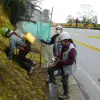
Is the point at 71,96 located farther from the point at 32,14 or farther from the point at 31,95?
the point at 32,14

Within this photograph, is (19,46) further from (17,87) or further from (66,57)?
(17,87)

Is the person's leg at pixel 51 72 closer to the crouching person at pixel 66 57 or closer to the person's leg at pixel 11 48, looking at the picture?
the crouching person at pixel 66 57

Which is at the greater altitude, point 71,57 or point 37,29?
point 71,57

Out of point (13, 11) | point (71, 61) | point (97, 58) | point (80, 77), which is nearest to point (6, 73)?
point (71, 61)

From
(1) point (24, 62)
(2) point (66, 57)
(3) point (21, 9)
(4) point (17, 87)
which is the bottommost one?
(4) point (17, 87)

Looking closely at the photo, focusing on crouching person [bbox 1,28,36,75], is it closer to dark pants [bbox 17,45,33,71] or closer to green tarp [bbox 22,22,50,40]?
dark pants [bbox 17,45,33,71]

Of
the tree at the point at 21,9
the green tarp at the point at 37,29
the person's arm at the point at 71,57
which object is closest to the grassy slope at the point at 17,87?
the person's arm at the point at 71,57

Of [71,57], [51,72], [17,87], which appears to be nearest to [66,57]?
[71,57]

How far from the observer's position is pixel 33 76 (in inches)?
336

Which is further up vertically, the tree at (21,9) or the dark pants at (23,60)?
the tree at (21,9)

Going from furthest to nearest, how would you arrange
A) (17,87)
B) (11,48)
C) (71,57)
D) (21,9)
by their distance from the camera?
(21,9), (11,48), (71,57), (17,87)

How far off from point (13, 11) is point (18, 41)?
5279 mm

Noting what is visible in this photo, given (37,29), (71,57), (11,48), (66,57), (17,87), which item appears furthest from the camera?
(37,29)

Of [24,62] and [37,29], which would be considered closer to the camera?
[24,62]
